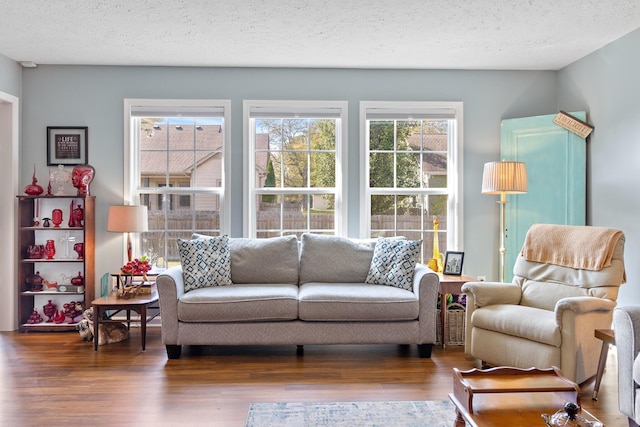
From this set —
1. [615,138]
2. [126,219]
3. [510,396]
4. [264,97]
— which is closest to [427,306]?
[510,396]

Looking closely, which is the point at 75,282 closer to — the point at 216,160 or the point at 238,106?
the point at 216,160

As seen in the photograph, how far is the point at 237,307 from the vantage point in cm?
373

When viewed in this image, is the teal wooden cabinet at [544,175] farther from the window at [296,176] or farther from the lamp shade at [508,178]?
the window at [296,176]

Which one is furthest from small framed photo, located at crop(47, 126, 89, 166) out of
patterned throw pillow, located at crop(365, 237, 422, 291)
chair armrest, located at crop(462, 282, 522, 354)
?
chair armrest, located at crop(462, 282, 522, 354)

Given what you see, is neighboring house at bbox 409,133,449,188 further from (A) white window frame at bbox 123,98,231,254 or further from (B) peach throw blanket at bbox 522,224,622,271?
(A) white window frame at bbox 123,98,231,254

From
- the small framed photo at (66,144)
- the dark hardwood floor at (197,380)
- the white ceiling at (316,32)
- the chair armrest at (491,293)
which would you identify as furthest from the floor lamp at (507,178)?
the small framed photo at (66,144)

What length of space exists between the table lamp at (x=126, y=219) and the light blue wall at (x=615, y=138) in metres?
4.12

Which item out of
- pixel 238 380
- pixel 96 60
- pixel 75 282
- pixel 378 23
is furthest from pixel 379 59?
pixel 75 282

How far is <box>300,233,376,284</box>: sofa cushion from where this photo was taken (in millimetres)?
4320

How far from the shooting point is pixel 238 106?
4910mm

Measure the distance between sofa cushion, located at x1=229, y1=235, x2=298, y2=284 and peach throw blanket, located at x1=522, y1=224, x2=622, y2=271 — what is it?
1935 mm

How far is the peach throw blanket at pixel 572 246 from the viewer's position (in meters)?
3.39

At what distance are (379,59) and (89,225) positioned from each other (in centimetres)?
317

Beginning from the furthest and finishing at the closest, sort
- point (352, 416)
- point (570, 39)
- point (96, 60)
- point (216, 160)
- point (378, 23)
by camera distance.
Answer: point (216, 160)
point (96, 60)
point (570, 39)
point (378, 23)
point (352, 416)
